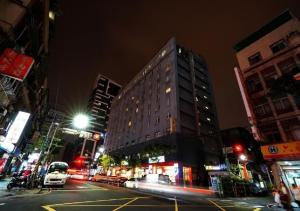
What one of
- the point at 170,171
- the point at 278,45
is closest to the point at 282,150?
the point at 278,45

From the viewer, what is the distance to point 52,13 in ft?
73.0

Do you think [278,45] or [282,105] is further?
[278,45]

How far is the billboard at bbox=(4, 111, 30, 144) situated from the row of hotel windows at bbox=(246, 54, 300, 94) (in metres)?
28.9

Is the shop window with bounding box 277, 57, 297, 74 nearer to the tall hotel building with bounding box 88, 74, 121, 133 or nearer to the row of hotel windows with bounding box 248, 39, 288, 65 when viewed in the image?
the row of hotel windows with bounding box 248, 39, 288, 65

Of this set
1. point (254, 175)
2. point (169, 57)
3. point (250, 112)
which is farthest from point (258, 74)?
point (169, 57)

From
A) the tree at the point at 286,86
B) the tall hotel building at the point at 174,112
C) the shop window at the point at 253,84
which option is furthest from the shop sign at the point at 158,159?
the tree at the point at 286,86

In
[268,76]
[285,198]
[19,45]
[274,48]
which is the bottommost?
[285,198]

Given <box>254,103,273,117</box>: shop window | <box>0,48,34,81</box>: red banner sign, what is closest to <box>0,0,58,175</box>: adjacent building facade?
<box>0,48,34,81</box>: red banner sign

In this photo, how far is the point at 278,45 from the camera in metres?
21.2

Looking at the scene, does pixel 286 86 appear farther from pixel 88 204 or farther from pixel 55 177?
pixel 55 177

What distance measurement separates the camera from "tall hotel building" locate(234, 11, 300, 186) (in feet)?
55.8

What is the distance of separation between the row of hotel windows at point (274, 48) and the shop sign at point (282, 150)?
40.0ft

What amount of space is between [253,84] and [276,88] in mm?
4578

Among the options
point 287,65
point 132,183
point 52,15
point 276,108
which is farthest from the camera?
point 132,183
